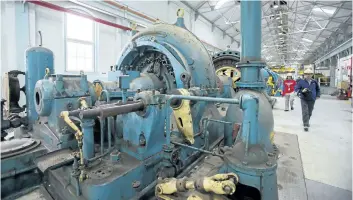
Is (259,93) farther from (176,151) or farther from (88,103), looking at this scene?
(88,103)

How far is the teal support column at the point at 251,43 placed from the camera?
1826mm

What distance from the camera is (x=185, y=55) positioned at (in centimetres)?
227

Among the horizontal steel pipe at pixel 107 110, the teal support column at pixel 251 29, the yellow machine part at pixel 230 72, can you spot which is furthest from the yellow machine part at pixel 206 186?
the yellow machine part at pixel 230 72

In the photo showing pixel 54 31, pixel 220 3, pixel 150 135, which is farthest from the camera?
pixel 220 3

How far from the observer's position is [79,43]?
5086 millimetres

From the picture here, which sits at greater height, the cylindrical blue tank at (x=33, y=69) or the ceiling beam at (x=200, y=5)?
the ceiling beam at (x=200, y=5)

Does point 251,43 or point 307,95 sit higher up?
point 251,43

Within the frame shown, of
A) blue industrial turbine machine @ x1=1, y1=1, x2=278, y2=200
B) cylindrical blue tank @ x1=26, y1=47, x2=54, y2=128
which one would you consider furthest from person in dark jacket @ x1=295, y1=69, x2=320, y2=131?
cylindrical blue tank @ x1=26, y1=47, x2=54, y2=128

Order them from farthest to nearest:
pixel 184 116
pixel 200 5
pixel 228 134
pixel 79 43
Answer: pixel 200 5 < pixel 79 43 < pixel 228 134 < pixel 184 116

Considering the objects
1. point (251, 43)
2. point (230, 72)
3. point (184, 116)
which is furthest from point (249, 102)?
point (230, 72)

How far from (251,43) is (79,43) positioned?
463 centimetres

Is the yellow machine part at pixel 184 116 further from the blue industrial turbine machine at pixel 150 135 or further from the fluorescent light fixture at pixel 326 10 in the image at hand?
the fluorescent light fixture at pixel 326 10

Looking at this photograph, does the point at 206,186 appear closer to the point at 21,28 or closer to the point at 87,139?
the point at 87,139

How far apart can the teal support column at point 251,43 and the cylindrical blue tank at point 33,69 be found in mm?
2124
